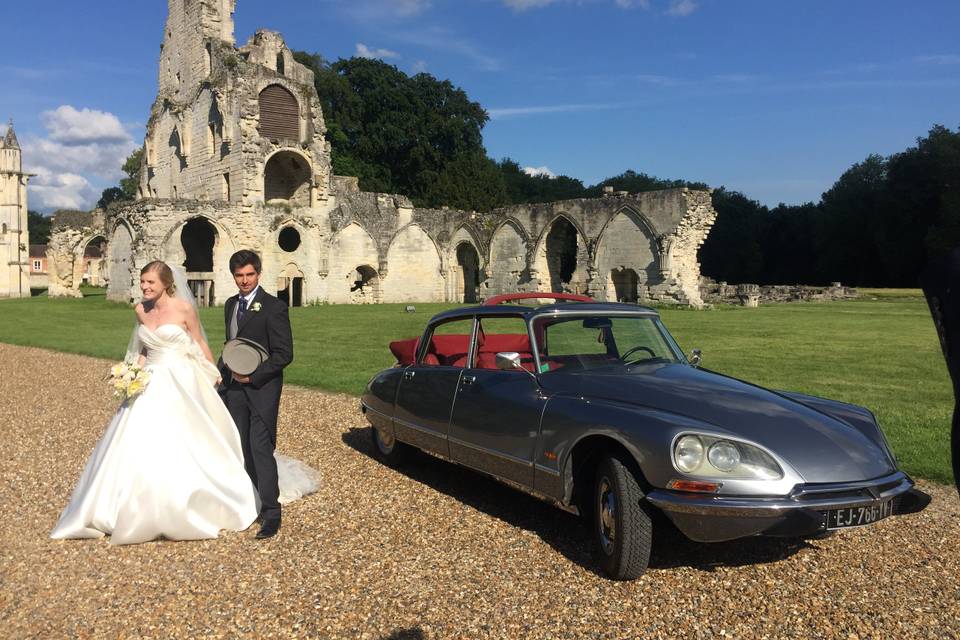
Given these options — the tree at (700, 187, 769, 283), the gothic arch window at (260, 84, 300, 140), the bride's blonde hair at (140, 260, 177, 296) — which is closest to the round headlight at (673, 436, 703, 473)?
the bride's blonde hair at (140, 260, 177, 296)

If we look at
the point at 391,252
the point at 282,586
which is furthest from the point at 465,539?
the point at 391,252

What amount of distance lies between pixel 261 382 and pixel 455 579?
5.87ft

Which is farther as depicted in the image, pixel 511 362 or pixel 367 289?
pixel 367 289

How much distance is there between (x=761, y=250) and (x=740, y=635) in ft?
213

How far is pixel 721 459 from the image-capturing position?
3.71 meters

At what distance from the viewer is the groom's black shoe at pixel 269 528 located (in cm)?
464

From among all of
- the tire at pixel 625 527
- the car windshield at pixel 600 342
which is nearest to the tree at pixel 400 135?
the car windshield at pixel 600 342

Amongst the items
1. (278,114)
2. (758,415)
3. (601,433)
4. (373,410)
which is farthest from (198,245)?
(758,415)

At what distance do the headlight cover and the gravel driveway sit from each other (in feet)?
1.98

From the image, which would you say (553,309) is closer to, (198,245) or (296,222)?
(296,222)

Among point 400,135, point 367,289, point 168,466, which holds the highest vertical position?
point 400,135

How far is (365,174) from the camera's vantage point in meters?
54.5

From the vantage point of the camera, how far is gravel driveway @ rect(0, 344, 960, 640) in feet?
11.2

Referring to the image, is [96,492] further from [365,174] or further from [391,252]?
[365,174]
